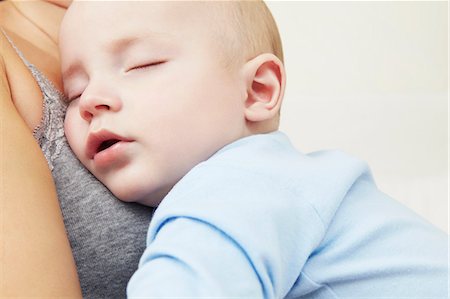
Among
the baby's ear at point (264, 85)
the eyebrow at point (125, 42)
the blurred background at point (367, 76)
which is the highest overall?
the eyebrow at point (125, 42)

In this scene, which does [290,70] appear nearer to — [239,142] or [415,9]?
[415,9]

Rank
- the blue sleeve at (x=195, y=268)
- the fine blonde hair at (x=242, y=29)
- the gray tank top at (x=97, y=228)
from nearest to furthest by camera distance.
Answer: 1. the blue sleeve at (x=195, y=268)
2. the gray tank top at (x=97, y=228)
3. the fine blonde hair at (x=242, y=29)

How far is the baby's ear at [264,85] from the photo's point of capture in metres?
1.00

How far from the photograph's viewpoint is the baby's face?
2.93 ft

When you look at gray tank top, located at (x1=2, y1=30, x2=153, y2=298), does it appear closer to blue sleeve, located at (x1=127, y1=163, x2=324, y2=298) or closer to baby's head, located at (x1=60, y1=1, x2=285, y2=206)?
baby's head, located at (x1=60, y1=1, x2=285, y2=206)

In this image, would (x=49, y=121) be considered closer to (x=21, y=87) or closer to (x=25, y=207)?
(x=21, y=87)

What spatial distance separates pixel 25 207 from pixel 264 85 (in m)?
0.44

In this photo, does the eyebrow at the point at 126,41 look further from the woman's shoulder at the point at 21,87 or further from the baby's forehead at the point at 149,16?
the woman's shoulder at the point at 21,87

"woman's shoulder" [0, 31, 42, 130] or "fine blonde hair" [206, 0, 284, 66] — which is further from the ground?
"fine blonde hair" [206, 0, 284, 66]

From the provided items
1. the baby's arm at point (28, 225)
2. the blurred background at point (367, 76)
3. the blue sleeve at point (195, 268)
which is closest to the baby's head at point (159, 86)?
the baby's arm at point (28, 225)

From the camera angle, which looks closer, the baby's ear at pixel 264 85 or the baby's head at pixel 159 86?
the baby's head at pixel 159 86

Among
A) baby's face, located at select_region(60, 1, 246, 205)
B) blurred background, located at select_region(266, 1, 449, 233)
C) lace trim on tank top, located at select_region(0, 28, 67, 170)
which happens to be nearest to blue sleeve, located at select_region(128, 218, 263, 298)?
baby's face, located at select_region(60, 1, 246, 205)

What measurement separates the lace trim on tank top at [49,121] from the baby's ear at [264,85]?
0.28 metres

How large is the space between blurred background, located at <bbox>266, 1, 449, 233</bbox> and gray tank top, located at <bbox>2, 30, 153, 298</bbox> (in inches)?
43.2
